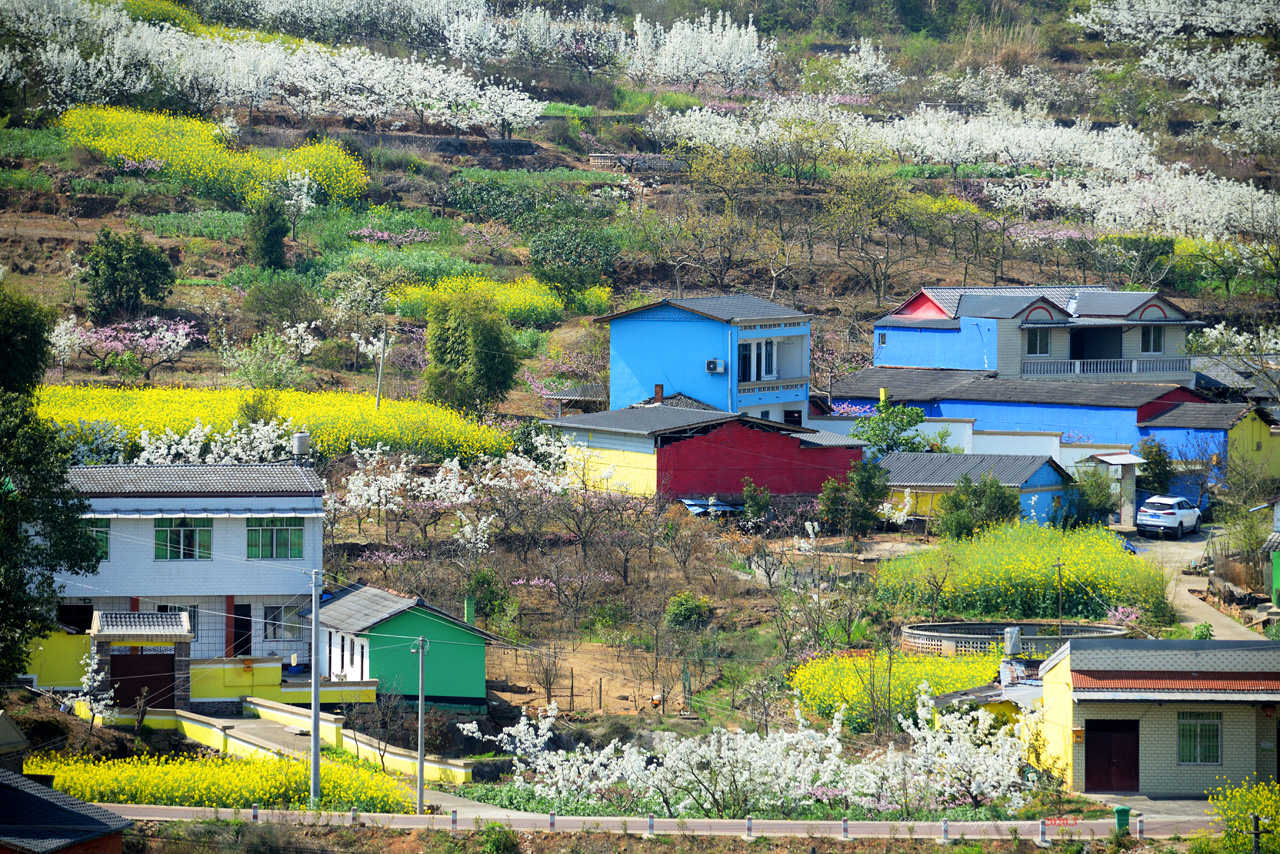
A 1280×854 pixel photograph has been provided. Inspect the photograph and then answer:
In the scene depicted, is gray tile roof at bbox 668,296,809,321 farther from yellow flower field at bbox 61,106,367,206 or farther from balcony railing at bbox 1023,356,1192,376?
yellow flower field at bbox 61,106,367,206

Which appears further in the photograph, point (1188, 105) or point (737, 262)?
point (1188, 105)

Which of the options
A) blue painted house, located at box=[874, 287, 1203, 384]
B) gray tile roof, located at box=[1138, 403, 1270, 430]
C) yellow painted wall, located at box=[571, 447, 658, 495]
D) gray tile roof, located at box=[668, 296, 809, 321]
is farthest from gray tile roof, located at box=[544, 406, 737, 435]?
gray tile roof, located at box=[1138, 403, 1270, 430]

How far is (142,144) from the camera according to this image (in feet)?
192

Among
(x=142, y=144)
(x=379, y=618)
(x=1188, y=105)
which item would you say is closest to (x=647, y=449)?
(x=379, y=618)

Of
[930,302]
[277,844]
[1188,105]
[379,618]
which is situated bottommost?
[277,844]

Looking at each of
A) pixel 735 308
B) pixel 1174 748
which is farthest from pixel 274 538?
pixel 735 308

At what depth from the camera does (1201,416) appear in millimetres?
41656

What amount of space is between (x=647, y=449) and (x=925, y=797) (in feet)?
53.8

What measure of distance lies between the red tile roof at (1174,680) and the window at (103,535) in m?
16.9

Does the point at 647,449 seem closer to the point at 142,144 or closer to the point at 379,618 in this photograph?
the point at 379,618

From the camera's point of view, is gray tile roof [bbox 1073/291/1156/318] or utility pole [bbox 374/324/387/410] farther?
gray tile roof [bbox 1073/291/1156/318]

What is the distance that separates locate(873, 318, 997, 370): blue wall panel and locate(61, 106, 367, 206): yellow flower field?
71.0ft

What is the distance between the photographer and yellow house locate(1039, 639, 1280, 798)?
2266 centimetres

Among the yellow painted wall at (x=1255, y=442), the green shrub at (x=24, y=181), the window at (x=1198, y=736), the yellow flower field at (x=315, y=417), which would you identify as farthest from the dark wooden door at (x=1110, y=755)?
the green shrub at (x=24, y=181)
